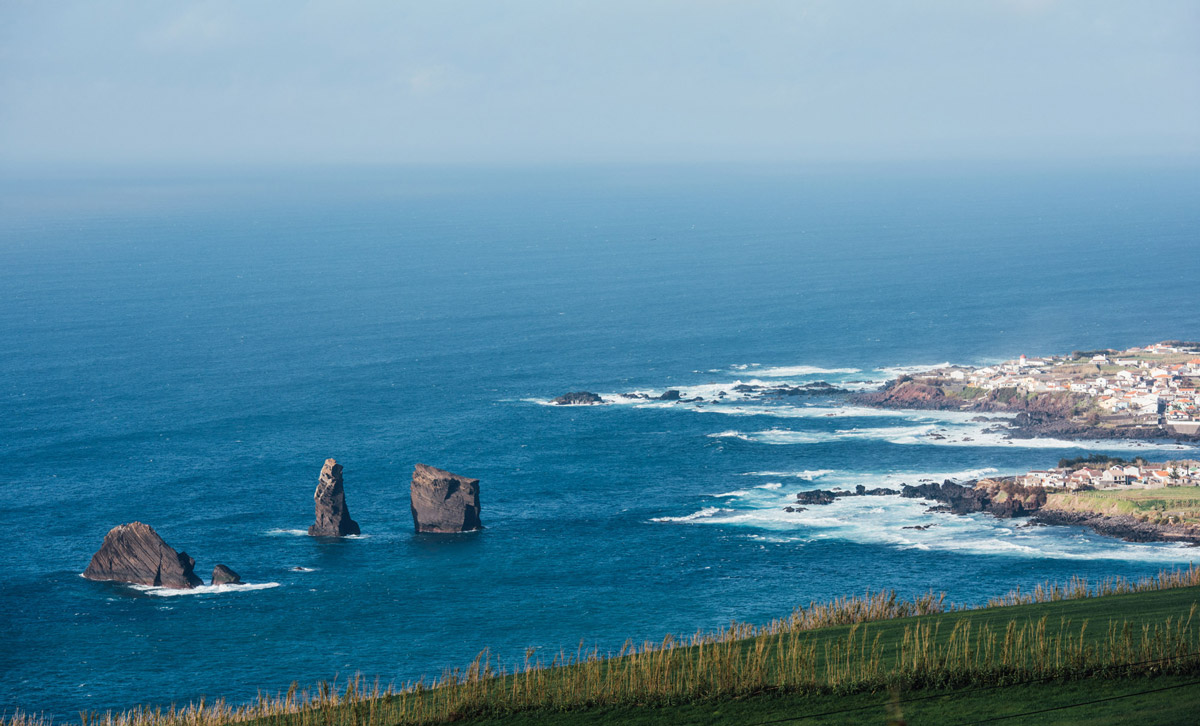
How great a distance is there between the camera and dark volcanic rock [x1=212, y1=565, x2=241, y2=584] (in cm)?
8369

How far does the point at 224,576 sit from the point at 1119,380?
91.4 meters

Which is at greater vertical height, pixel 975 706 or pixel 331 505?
pixel 975 706

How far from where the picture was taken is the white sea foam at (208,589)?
83.0 metres

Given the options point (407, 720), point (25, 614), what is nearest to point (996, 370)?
point (25, 614)

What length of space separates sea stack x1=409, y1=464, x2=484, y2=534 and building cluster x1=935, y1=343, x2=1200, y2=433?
62.0 m

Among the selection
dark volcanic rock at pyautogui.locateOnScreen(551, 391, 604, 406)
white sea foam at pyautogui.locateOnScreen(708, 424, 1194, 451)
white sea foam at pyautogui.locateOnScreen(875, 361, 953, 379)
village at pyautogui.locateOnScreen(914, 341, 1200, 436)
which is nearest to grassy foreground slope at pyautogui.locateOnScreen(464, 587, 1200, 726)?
white sea foam at pyautogui.locateOnScreen(708, 424, 1194, 451)

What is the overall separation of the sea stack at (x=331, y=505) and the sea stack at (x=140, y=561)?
1097 centimetres

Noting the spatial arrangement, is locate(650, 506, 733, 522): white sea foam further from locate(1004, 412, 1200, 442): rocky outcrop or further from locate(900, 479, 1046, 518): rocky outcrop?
locate(1004, 412, 1200, 442): rocky outcrop

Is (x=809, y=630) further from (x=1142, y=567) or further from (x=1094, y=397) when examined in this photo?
(x=1094, y=397)

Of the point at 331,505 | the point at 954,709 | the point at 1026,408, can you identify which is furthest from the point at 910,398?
the point at 954,709

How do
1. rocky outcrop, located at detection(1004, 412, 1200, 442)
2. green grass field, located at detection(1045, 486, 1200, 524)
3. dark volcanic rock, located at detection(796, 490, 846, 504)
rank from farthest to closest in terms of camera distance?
rocky outcrop, located at detection(1004, 412, 1200, 442)
dark volcanic rock, located at detection(796, 490, 846, 504)
green grass field, located at detection(1045, 486, 1200, 524)

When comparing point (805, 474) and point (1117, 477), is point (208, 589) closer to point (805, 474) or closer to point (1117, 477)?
point (805, 474)

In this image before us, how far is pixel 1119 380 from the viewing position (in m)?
128

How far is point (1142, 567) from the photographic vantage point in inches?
3110
